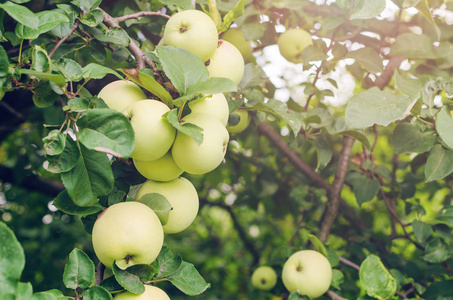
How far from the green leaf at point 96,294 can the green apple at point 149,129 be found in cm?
26

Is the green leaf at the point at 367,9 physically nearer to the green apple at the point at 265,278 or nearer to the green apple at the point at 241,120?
the green apple at the point at 241,120

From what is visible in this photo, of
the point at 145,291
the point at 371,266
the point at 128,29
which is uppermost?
the point at 128,29

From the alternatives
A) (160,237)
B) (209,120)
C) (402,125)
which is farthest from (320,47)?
(160,237)

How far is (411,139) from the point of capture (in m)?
1.24

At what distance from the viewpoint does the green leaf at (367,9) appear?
1.00 meters

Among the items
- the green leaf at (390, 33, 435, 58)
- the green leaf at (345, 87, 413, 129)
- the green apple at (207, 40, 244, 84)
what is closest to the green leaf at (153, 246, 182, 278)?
the green apple at (207, 40, 244, 84)

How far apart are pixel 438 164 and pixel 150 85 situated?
873 mm

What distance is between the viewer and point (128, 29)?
4.50 feet

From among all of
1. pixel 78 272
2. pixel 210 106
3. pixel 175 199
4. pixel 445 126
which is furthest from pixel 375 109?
pixel 78 272

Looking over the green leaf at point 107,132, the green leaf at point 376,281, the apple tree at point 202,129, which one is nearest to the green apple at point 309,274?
the apple tree at point 202,129

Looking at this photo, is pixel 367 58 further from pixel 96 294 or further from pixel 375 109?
pixel 96 294

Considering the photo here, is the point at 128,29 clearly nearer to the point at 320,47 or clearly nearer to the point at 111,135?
the point at 320,47

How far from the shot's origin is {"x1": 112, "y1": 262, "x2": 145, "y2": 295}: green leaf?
75 cm

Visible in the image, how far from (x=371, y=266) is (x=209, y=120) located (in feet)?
2.34
